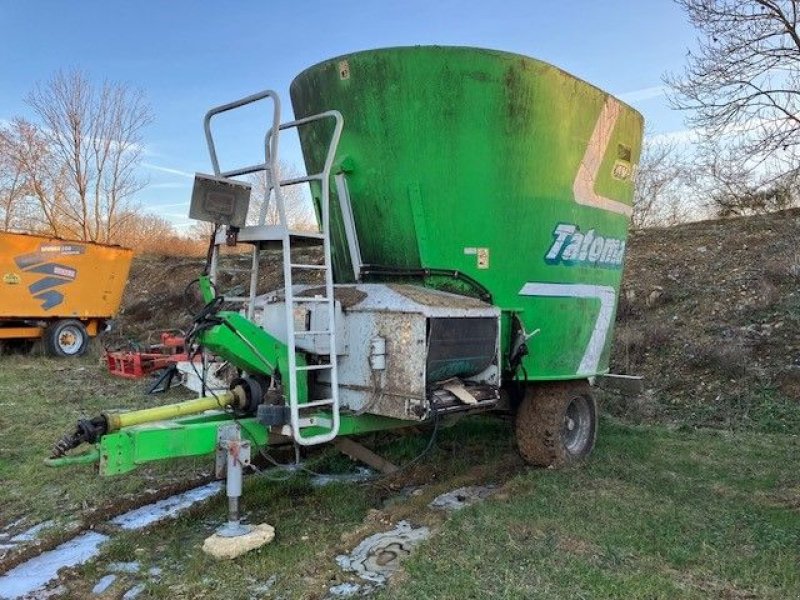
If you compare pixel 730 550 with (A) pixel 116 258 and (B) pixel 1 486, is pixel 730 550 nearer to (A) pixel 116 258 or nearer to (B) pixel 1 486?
(B) pixel 1 486

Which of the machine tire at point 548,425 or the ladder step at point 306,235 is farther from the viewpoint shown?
the machine tire at point 548,425

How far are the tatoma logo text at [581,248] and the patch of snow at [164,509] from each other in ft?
9.60

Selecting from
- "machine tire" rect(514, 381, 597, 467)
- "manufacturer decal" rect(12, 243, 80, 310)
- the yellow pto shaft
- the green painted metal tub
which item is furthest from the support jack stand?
"manufacturer decal" rect(12, 243, 80, 310)

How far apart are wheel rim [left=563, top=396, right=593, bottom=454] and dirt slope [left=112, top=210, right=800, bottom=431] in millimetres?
2282

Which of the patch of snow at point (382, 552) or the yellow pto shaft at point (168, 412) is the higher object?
the yellow pto shaft at point (168, 412)

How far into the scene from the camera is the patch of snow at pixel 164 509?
13.9ft

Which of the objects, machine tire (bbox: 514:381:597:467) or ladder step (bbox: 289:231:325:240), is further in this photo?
machine tire (bbox: 514:381:597:467)

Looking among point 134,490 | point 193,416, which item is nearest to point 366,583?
point 193,416

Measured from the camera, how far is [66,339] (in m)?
12.3

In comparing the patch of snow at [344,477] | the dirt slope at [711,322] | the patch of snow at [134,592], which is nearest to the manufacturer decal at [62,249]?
the dirt slope at [711,322]

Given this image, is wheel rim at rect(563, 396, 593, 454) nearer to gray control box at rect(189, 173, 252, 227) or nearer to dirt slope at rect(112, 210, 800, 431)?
dirt slope at rect(112, 210, 800, 431)

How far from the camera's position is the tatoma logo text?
4992 mm

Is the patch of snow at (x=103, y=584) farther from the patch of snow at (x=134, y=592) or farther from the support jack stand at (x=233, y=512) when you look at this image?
the support jack stand at (x=233, y=512)

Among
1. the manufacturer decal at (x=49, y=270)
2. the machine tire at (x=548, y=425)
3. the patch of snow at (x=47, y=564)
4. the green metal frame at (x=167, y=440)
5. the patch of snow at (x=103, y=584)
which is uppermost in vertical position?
the manufacturer decal at (x=49, y=270)
